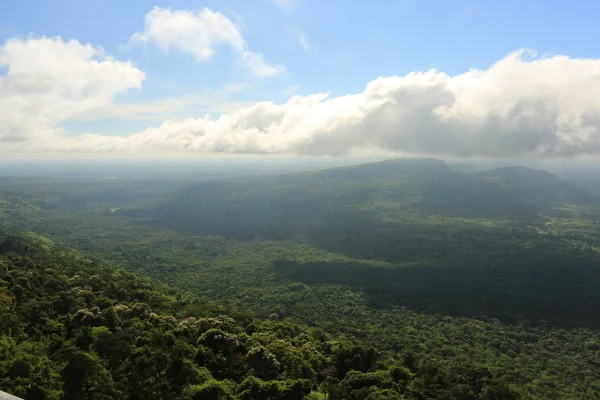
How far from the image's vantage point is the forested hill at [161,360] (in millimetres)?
35250

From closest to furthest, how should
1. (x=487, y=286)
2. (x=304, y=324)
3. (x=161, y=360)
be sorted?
(x=161, y=360) → (x=304, y=324) → (x=487, y=286)

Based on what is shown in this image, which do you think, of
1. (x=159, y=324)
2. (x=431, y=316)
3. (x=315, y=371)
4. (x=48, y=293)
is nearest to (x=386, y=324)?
(x=431, y=316)

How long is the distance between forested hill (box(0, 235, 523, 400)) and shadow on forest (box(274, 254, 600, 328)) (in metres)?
78.4

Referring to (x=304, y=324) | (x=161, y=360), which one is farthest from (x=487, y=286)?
(x=161, y=360)

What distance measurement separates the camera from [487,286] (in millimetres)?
154500

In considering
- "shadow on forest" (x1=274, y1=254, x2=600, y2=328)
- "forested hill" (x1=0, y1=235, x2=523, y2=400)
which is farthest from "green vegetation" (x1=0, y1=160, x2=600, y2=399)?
"shadow on forest" (x1=274, y1=254, x2=600, y2=328)

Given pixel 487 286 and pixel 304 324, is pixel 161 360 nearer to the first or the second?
pixel 304 324

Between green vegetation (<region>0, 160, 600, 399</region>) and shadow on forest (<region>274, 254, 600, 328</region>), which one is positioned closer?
green vegetation (<region>0, 160, 600, 399</region>)

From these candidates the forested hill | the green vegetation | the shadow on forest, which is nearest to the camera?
the forested hill

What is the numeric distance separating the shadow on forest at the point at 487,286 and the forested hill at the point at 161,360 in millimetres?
78403

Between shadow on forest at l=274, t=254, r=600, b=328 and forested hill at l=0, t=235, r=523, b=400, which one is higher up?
forested hill at l=0, t=235, r=523, b=400

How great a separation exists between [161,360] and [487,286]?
14611cm

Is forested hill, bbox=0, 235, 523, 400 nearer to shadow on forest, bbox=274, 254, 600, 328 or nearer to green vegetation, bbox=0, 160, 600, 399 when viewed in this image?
green vegetation, bbox=0, 160, 600, 399

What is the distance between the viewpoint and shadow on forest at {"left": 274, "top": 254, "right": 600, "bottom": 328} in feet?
422
